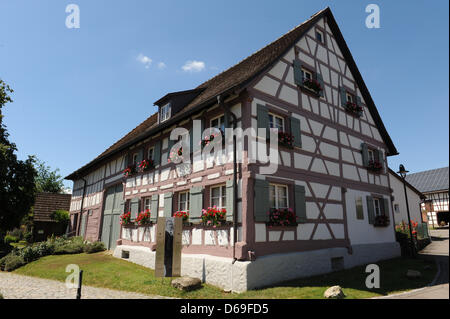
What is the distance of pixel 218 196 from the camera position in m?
9.23

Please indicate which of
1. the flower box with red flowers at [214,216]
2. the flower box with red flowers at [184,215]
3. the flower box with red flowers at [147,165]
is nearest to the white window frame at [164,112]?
the flower box with red flowers at [147,165]

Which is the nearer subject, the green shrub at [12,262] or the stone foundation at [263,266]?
the stone foundation at [263,266]

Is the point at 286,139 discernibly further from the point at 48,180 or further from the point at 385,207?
the point at 48,180

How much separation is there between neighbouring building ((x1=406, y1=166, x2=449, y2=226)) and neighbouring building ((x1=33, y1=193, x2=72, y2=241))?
3494cm

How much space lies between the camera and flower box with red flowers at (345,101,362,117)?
12.9 metres

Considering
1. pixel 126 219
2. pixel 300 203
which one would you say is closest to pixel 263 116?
pixel 300 203

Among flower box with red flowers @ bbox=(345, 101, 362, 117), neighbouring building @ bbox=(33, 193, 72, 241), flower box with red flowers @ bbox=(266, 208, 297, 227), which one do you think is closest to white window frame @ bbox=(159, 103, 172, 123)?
flower box with red flowers @ bbox=(266, 208, 297, 227)

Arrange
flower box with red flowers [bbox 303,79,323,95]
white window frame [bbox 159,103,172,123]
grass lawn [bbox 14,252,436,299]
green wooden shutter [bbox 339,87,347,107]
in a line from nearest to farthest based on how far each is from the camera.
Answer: grass lawn [bbox 14,252,436,299]
flower box with red flowers [bbox 303,79,323,95]
white window frame [bbox 159,103,172,123]
green wooden shutter [bbox 339,87,347,107]

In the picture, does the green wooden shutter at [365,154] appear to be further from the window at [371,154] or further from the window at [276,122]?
the window at [276,122]

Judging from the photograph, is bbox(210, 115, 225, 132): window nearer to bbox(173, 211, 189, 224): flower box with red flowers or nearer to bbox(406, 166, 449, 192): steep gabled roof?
bbox(173, 211, 189, 224): flower box with red flowers

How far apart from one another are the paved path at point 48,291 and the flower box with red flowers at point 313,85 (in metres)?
8.57

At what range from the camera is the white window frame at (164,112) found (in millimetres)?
12450

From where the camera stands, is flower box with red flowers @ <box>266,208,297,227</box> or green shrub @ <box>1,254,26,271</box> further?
green shrub @ <box>1,254,26,271</box>

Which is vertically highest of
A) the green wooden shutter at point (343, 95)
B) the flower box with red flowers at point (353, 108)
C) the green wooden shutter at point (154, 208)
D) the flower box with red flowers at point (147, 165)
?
the green wooden shutter at point (343, 95)
